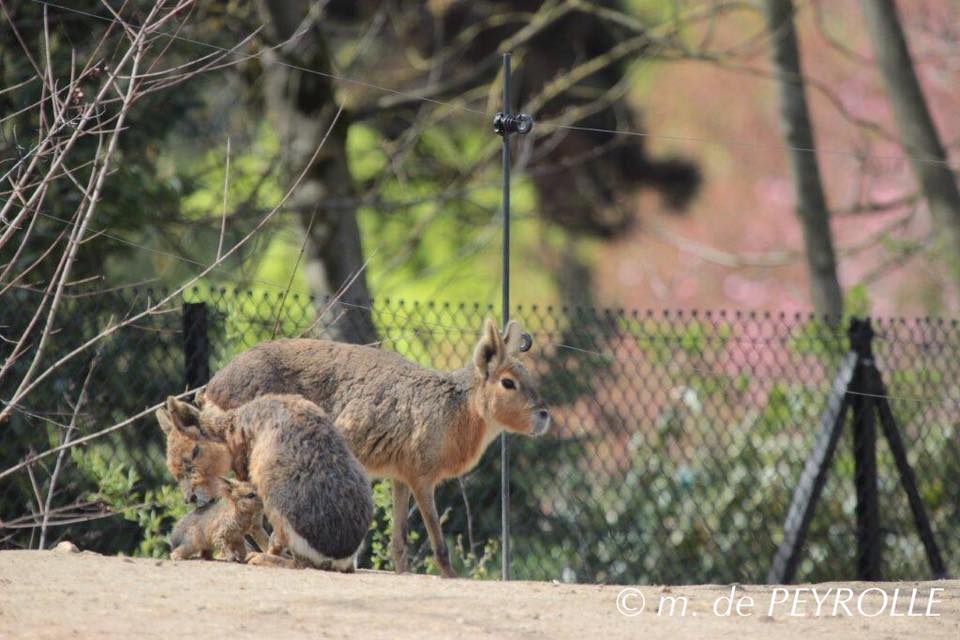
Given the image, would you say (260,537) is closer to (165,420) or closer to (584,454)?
(165,420)

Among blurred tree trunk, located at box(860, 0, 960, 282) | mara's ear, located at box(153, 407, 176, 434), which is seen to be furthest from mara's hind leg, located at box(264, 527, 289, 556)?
blurred tree trunk, located at box(860, 0, 960, 282)

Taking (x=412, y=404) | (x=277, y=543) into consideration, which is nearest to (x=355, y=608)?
(x=277, y=543)

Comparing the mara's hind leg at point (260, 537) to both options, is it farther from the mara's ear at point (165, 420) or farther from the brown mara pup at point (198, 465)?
the mara's ear at point (165, 420)

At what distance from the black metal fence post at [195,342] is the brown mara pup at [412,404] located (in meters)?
1.16

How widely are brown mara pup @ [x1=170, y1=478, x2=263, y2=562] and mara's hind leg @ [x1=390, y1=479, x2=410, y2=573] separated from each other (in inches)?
34.6

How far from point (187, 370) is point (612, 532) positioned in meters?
3.20

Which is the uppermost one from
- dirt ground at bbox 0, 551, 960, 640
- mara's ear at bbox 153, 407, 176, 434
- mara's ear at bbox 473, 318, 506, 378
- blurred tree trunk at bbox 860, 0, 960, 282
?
blurred tree trunk at bbox 860, 0, 960, 282

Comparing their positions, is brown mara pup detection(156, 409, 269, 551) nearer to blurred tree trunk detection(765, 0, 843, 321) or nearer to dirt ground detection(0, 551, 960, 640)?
dirt ground detection(0, 551, 960, 640)

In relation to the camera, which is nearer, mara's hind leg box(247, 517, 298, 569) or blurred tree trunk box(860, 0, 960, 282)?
mara's hind leg box(247, 517, 298, 569)

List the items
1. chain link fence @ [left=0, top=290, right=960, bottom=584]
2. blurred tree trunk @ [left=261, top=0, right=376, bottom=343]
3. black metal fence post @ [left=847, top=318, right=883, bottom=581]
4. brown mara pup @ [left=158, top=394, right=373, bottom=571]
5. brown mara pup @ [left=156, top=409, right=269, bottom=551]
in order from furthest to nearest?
blurred tree trunk @ [left=261, top=0, right=376, bottom=343], black metal fence post @ [left=847, top=318, right=883, bottom=581], chain link fence @ [left=0, top=290, right=960, bottom=584], brown mara pup @ [left=156, top=409, right=269, bottom=551], brown mara pup @ [left=158, top=394, right=373, bottom=571]

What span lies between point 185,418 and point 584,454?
4.11 metres

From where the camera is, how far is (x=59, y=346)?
814 cm

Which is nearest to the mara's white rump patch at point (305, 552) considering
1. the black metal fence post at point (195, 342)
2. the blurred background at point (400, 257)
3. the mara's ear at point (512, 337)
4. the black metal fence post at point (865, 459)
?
the blurred background at point (400, 257)

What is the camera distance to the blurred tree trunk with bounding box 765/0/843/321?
42.3 feet
